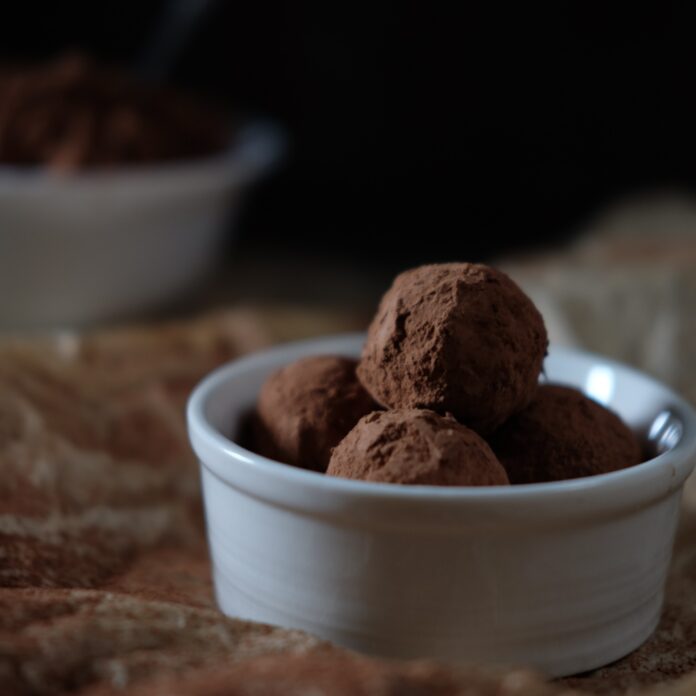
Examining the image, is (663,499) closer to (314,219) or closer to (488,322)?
(488,322)

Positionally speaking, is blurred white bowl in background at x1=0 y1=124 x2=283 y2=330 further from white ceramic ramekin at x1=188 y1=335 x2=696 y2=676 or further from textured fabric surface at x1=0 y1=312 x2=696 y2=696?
white ceramic ramekin at x1=188 y1=335 x2=696 y2=676

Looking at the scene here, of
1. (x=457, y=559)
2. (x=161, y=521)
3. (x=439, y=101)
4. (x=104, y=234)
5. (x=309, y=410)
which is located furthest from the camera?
(x=439, y=101)

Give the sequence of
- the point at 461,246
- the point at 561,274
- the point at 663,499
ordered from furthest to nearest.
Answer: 1. the point at 461,246
2. the point at 561,274
3. the point at 663,499

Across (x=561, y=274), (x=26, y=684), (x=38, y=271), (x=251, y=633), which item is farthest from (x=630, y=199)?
(x=26, y=684)

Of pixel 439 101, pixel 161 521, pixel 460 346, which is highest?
pixel 460 346

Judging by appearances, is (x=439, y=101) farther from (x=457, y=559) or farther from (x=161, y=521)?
(x=457, y=559)

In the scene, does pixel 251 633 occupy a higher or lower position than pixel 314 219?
higher

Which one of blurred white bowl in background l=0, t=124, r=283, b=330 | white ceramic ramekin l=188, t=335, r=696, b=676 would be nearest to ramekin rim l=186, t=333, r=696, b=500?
white ceramic ramekin l=188, t=335, r=696, b=676

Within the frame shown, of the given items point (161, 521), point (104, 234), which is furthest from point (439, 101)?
point (161, 521)
